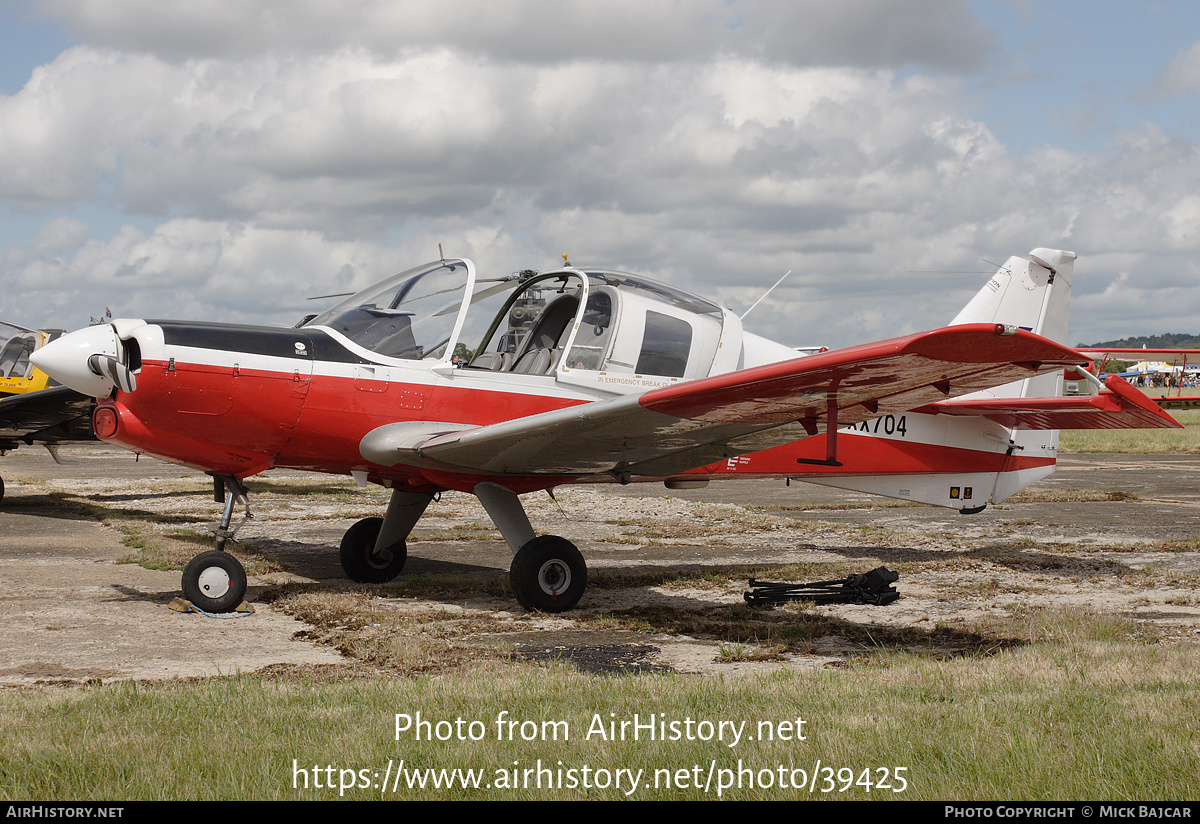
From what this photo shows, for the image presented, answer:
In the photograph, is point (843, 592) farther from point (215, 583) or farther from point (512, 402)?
point (215, 583)

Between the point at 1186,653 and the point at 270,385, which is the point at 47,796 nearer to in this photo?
the point at 270,385

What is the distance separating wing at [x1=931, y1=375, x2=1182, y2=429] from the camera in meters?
5.89

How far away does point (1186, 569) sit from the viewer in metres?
8.75

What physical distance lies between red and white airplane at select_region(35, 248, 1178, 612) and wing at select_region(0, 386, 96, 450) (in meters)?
6.93

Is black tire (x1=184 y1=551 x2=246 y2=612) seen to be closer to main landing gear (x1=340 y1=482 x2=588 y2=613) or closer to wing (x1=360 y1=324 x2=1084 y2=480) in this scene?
wing (x1=360 y1=324 x2=1084 y2=480)

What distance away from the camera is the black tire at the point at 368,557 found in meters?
8.61

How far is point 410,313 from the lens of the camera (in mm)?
7523

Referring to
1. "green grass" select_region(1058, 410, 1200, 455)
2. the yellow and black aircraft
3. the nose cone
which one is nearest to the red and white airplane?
the nose cone

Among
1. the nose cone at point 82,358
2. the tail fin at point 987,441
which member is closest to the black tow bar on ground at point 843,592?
the tail fin at point 987,441

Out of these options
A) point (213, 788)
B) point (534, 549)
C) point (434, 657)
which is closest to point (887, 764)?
point (213, 788)

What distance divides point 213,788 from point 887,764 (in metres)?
2.34

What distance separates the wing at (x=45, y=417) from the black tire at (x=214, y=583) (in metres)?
7.32

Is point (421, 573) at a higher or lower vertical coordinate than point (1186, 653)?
lower

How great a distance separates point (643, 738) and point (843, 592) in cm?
402
